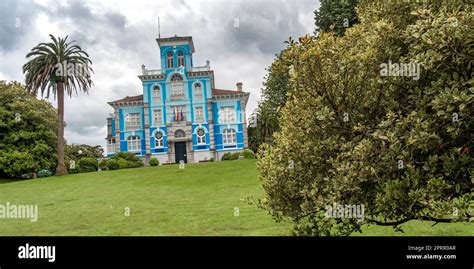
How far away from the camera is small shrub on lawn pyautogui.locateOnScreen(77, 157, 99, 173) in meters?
28.1

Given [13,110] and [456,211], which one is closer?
[456,211]

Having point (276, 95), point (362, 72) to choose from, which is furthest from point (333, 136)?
point (276, 95)

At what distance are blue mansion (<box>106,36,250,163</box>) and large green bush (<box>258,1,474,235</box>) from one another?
1333 cm

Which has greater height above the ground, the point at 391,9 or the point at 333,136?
the point at 391,9

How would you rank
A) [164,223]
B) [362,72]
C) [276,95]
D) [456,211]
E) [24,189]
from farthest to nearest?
[24,189], [164,223], [276,95], [362,72], [456,211]

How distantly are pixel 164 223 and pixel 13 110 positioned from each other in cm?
1493

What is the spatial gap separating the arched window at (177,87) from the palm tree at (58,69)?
13.4 metres

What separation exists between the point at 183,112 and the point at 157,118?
1.67 meters

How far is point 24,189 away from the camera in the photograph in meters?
21.7

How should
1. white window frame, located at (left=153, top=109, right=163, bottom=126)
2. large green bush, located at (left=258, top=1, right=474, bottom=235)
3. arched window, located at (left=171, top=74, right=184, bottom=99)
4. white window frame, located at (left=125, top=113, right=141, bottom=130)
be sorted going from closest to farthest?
large green bush, located at (left=258, top=1, right=474, bottom=235) < white window frame, located at (left=125, top=113, right=141, bottom=130) < white window frame, located at (left=153, top=109, right=163, bottom=126) < arched window, located at (left=171, top=74, right=184, bottom=99)

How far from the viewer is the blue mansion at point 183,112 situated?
20.8m

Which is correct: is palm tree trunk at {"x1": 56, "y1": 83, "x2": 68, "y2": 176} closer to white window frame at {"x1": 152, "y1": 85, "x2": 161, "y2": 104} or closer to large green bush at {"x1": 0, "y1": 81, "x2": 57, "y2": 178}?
large green bush at {"x1": 0, "y1": 81, "x2": 57, "y2": 178}

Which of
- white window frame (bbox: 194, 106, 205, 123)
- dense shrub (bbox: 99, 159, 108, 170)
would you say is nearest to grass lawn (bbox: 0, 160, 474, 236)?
dense shrub (bbox: 99, 159, 108, 170)
